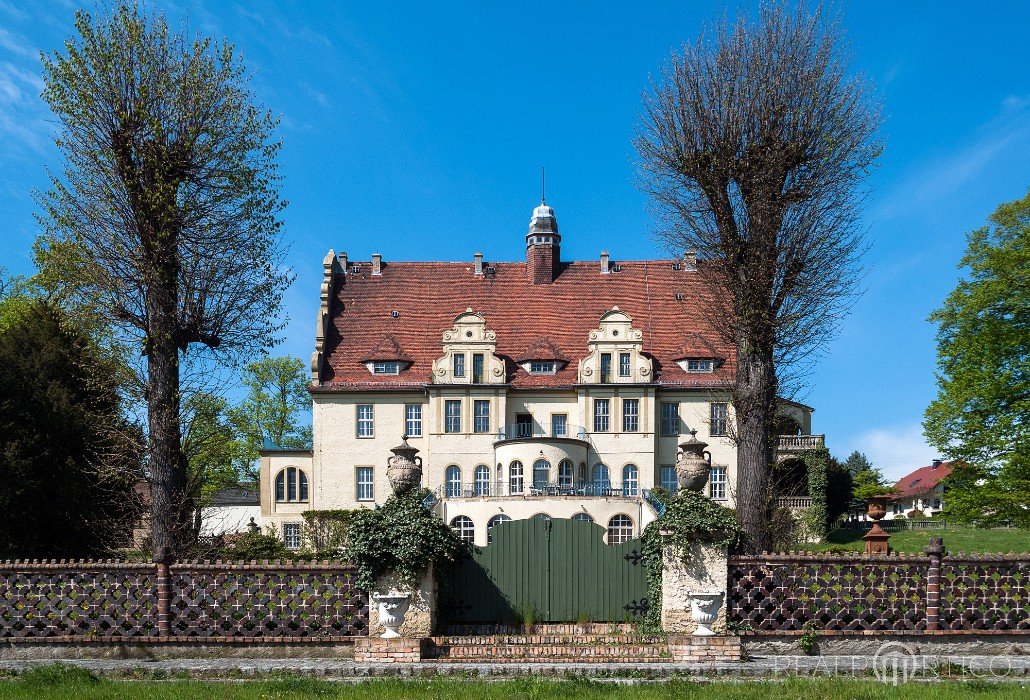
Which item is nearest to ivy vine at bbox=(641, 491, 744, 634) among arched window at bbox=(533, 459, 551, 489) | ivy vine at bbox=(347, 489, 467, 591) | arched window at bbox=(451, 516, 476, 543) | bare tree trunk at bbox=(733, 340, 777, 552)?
bare tree trunk at bbox=(733, 340, 777, 552)

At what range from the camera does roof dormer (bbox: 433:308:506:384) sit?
38.9m

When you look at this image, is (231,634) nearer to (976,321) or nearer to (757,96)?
(757,96)

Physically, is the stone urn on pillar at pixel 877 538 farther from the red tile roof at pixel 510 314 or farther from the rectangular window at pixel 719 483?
the rectangular window at pixel 719 483

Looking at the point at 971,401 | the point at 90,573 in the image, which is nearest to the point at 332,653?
the point at 90,573

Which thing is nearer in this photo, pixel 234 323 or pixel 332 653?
pixel 332 653

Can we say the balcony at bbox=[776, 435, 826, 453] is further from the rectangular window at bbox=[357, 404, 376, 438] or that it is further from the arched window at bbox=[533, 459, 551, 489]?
the rectangular window at bbox=[357, 404, 376, 438]

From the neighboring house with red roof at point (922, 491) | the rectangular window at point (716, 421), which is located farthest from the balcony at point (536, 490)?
the neighboring house with red roof at point (922, 491)

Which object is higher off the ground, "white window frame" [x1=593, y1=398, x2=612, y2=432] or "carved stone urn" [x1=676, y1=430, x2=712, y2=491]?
"white window frame" [x1=593, y1=398, x2=612, y2=432]

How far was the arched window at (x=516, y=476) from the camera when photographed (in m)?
36.6

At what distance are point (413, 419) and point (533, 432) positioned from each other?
523 cm

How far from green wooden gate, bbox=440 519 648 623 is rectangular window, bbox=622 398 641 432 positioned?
77.9 ft

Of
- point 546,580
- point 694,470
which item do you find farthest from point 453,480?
point 694,470

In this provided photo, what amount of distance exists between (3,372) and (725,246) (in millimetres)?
20907

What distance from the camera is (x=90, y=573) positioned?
1433 cm
